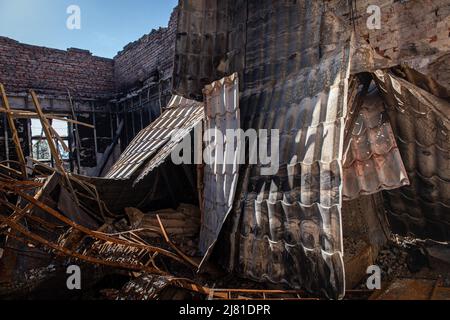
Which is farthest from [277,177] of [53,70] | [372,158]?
[53,70]

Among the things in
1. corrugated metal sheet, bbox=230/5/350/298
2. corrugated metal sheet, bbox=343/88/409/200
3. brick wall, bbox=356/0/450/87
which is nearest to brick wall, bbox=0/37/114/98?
corrugated metal sheet, bbox=230/5/350/298

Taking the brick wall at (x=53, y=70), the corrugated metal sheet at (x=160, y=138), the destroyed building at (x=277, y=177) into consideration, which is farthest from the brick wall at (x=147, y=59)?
the destroyed building at (x=277, y=177)

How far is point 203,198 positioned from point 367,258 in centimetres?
216

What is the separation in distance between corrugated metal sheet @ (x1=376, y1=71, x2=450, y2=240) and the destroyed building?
0.01 meters

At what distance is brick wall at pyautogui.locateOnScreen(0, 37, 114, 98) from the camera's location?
12.4 meters

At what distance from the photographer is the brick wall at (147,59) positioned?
36.0 ft

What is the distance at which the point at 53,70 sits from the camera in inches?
524

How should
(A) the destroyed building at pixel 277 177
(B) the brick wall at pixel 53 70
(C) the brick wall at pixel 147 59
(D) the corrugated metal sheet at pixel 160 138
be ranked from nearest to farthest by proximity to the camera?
(A) the destroyed building at pixel 277 177
(D) the corrugated metal sheet at pixel 160 138
(C) the brick wall at pixel 147 59
(B) the brick wall at pixel 53 70

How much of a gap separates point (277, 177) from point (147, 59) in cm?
1041

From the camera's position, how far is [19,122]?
473 inches

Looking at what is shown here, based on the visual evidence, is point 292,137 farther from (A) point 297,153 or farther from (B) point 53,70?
(B) point 53,70

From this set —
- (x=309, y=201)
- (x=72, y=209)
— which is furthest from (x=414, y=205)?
(x=72, y=209)

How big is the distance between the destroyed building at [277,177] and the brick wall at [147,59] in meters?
5.91

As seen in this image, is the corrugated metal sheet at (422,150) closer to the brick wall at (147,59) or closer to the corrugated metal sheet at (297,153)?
the corrugated metal sheet at (297,153)
